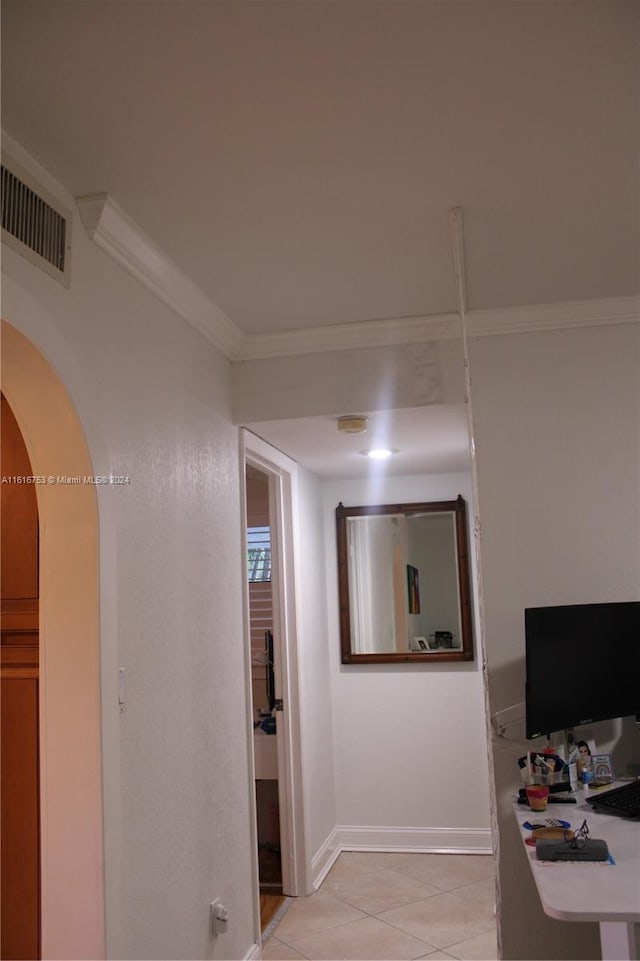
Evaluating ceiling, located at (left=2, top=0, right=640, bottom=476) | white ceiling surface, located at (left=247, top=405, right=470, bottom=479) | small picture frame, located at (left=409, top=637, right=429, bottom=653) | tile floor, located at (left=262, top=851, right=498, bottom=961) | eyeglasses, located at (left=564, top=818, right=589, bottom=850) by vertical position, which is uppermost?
ceiling, located at (left=2, top=0, right=640, bottom=476)

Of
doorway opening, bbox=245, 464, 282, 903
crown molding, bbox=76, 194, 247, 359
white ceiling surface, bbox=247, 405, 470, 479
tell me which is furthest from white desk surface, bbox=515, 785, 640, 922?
doorway opening, bbox=245, 464, 282, 903

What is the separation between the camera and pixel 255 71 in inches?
65.6

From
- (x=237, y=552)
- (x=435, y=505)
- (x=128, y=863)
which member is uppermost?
(x=435, y=505)

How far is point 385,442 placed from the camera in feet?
12.7

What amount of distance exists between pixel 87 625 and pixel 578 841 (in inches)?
54.4

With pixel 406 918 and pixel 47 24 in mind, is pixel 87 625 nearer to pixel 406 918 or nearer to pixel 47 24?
pixel 47 24

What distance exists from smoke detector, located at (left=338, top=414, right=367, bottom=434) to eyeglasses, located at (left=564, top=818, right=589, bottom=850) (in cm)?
174

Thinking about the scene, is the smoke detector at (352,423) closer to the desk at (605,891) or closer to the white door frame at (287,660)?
the white door frame at (287,660)

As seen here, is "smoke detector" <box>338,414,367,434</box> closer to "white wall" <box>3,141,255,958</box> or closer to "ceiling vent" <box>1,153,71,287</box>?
"white wall" <box>3,141,255,958</box>

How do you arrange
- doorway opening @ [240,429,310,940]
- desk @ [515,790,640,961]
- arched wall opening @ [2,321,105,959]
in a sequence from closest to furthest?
desk @ [515,790,640,961] < arched wall opening @ [2,321,105,959] < doorway opening @ [240,429,310,940]

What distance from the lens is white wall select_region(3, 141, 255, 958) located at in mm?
2068

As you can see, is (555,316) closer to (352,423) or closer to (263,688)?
(352,423)

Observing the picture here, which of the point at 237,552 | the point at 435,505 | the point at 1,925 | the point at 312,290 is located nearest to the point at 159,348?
the point at 312,290

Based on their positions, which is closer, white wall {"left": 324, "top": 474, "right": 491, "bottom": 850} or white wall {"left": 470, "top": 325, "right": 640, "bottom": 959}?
white wall {"left": 470, "top": 325, "right": 640, "bottom": 959}
